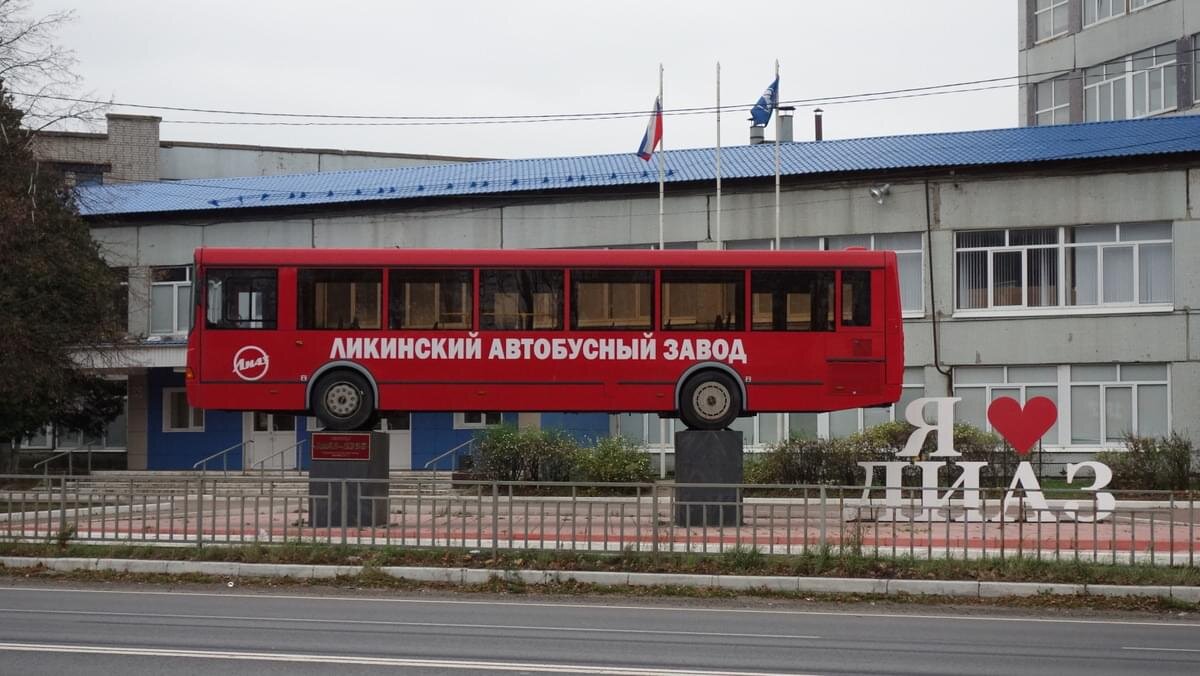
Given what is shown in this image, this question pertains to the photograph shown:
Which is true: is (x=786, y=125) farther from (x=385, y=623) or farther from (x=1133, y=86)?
(x=385, y=623)

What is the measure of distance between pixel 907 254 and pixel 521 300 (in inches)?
652

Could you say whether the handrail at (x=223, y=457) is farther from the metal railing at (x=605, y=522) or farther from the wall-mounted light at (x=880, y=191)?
the wall-mounted light at (x=880, y=191)

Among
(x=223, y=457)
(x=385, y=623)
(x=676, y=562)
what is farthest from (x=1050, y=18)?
(x=385, y=623)

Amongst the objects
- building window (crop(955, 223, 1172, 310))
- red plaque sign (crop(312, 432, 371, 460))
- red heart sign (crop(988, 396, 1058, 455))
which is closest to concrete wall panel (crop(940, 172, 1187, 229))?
building window (crop(955, 223, 1172, 310))

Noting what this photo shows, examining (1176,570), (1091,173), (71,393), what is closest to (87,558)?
(1176,570)

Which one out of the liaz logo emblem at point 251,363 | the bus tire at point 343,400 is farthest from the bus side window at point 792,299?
the liaz logo emblem at point 251,363

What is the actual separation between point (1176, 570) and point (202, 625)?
39.2 ft

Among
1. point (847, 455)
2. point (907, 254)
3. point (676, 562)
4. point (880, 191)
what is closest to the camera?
point (676, 562)

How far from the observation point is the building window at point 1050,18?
54188mm

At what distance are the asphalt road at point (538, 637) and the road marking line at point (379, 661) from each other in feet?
0.08

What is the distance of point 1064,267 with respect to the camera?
35094 mm

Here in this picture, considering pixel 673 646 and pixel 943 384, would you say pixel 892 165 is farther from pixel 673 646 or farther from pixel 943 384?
pixel 673 646

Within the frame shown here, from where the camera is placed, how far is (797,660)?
1170 centimetres

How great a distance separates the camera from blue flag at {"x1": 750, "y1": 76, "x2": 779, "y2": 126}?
117 ft
